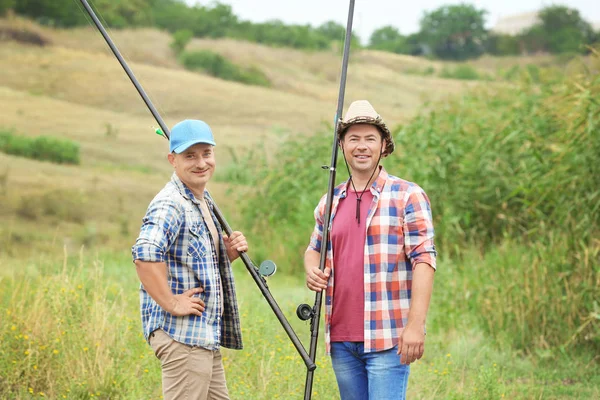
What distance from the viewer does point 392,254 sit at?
3121 millimetres

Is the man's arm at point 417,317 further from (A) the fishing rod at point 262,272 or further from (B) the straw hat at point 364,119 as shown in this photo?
(B) the straw hat at point 364,119

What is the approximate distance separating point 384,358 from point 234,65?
14.9 metres

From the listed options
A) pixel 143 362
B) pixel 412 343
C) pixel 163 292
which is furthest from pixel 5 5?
pixel 412 343

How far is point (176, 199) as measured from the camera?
309cm

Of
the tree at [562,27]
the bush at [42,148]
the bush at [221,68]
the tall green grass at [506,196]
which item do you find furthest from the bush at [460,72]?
the bush at [42,148]

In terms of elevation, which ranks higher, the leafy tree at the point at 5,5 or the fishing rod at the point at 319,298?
the leafy tree at the point at 5,5

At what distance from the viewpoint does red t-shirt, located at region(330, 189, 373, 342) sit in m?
3.16

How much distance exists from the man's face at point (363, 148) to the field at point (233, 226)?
115 cm

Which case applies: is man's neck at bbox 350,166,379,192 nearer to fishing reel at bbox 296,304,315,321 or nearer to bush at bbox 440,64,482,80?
fishing reel at bbox 296,304,315,321

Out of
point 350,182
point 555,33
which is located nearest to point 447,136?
point 350,182

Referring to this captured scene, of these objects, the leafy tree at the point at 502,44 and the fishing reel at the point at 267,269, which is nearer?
the fishing reel at the point at 267,269

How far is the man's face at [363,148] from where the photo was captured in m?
3.20

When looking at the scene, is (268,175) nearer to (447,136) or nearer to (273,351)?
(447,136)

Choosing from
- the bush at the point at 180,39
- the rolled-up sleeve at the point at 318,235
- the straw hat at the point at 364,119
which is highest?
the bush at the point at 180,39
